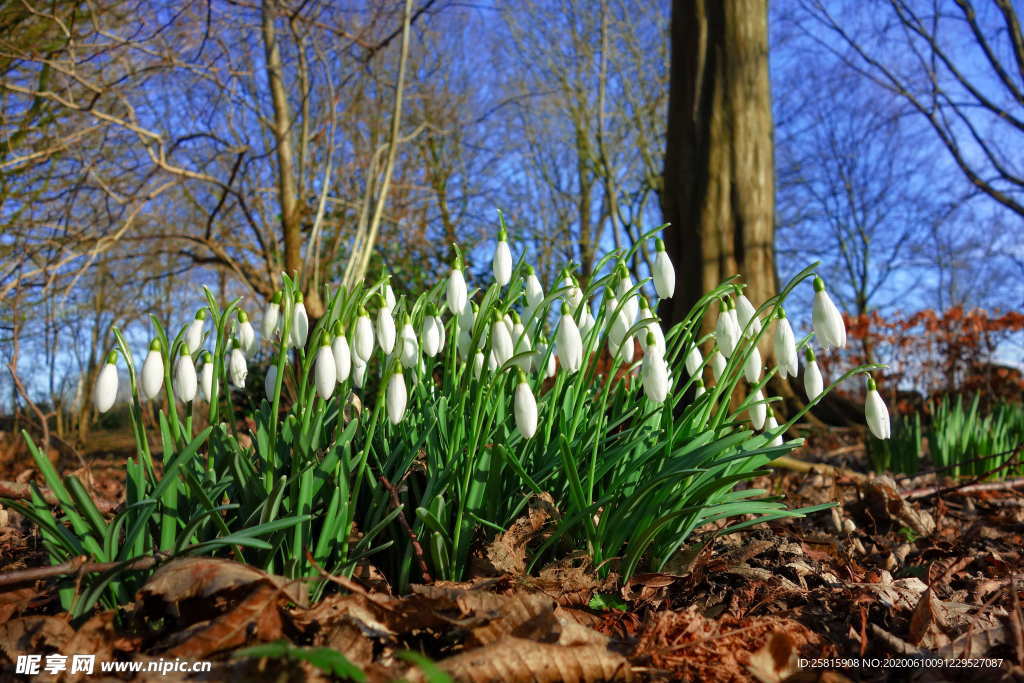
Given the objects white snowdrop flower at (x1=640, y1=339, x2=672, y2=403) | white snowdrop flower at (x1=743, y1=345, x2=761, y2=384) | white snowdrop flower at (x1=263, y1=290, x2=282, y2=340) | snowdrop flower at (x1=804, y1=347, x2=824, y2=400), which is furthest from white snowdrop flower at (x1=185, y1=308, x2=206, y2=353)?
snowdrop flower at (x1=804, y1=347, x2=824, y2=400)

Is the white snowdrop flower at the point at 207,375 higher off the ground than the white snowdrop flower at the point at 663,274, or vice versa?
the white snowdrop flower at the point at 663,274

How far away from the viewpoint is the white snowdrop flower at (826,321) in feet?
5.66

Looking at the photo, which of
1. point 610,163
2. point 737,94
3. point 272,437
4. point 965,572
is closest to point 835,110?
point 610,163

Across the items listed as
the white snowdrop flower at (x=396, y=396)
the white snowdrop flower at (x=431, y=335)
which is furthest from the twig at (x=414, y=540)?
the white snowdrop flower at (x=431, y=335)

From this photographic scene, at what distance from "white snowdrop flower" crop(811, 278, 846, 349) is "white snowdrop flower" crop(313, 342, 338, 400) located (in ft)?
3.94

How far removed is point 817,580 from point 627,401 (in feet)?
2.47

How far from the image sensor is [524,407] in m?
1.52

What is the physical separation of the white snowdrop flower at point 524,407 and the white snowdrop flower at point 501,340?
0.11m

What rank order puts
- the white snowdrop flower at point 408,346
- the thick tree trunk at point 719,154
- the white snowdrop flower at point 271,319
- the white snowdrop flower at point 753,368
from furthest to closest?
the thick tree trunk at point 719,154 < the white snowdrop flower at point 753,368 < the white snowdrop flower at point 408,346 < the white snowdrop flower at point 271,319

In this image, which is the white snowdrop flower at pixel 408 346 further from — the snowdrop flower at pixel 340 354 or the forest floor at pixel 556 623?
the forest floor at pixel 556 623

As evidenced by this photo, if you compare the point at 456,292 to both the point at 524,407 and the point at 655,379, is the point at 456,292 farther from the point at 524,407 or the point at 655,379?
the point at 655,379

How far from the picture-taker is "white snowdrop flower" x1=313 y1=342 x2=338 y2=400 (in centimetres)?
151

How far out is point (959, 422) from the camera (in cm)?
406

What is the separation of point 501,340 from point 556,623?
646 mm
